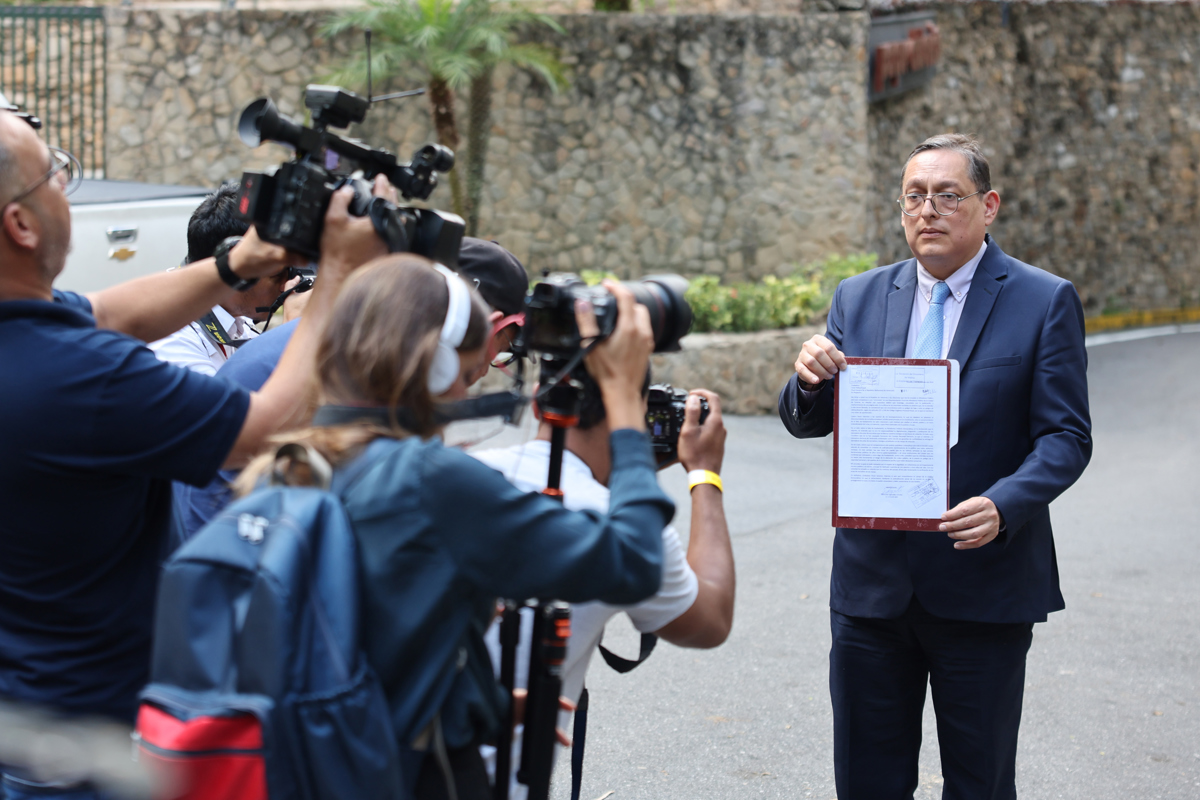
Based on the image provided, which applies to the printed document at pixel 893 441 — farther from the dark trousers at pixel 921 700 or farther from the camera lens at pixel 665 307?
the camera lens at pixel 665 307

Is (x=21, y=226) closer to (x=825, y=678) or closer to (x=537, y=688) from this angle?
(x=537, y=688)

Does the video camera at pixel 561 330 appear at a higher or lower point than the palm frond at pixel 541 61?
lower

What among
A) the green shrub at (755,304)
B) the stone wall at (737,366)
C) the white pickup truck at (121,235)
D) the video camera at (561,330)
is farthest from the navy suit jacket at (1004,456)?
the green shrub at (755,304)

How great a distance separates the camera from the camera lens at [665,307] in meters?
1.96

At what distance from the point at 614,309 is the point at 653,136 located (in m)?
11.1

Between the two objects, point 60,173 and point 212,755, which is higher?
point 60,173

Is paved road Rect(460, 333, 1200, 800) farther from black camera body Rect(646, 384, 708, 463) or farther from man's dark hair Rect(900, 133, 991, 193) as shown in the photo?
man's dark hair Rect(900, 133, 991, 193)

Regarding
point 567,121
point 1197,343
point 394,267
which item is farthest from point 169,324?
point 1197,343

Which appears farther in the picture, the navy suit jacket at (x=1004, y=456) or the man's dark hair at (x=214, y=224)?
the man's dark hair at (x=214, y=224)

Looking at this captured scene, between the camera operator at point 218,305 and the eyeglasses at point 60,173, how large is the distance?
3.07 feet

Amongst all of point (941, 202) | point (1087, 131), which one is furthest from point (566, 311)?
point (1087, 131)

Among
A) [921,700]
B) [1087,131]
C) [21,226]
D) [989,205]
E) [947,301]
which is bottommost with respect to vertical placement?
[921,700]

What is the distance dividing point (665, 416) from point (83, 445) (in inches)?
42.7

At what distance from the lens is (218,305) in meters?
3.30
